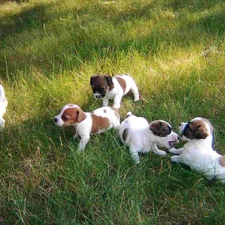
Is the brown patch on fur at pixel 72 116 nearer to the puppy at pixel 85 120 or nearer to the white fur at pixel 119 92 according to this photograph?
the puppy at pixel 85 120

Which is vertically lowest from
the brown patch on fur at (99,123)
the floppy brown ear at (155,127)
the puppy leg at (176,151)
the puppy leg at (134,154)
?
the puppy leg at (176,151)

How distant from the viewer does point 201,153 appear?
351 cm

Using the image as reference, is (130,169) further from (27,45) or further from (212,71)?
(27,45)

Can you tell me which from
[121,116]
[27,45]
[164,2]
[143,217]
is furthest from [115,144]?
[164,2]

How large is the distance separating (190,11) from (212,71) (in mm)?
2966

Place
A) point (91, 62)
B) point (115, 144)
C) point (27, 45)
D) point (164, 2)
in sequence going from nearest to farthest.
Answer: point (115, 144) < point (91, 62) < point (27, 45) < point (164, 2)

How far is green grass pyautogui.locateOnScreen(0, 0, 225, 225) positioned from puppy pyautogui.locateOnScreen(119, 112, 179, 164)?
0.31ft

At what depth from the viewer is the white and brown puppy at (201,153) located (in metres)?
3.38

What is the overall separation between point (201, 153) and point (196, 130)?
0.23 meters

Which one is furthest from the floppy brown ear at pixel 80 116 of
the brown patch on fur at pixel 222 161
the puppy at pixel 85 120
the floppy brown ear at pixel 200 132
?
the brown patch on fur at pixel 222 161

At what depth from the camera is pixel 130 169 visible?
3570 mm

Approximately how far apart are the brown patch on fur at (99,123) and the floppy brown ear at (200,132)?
3.47 ft

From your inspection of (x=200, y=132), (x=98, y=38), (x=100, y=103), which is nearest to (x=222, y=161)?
(x=200, y=132)

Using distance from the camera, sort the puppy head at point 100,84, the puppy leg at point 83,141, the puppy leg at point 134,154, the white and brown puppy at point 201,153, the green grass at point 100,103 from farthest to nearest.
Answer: the puppy head at point 100,84
the puppy leg at point 83,141
the puppy leg at point 134,154
the white and brown puppy at point 201,153
the green grass at point 100,103
